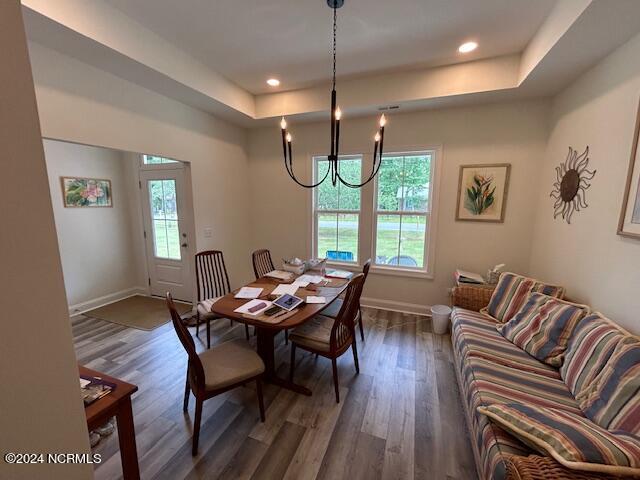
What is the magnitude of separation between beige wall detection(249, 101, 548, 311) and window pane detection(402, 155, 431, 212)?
0.20 m

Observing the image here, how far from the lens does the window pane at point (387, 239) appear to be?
12.1 feet

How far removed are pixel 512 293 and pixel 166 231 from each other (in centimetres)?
446

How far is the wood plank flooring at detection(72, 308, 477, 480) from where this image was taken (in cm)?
156

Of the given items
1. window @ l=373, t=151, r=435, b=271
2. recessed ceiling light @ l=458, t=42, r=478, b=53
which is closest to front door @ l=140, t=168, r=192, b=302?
window @ l=373, t=151, r=435, b=271

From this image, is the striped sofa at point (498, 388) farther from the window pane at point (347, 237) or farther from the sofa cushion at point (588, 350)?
the window pane at point (347, 237)

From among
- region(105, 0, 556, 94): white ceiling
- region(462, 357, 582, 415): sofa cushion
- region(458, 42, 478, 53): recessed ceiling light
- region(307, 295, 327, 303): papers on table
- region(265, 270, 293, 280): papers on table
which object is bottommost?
region(462, 357, 582, 415): sofa cushion

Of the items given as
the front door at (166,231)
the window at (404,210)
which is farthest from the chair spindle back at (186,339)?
the window at (404,210)

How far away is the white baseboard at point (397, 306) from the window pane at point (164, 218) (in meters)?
2.96

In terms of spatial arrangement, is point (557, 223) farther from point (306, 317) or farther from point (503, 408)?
point (306, 317)

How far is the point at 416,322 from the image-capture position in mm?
3416

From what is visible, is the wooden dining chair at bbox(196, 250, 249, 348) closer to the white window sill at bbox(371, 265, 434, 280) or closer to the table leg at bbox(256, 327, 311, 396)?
the table leg at bbox(256, 327, 311, 396)

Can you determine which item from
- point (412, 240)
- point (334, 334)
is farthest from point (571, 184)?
point (334, 334)

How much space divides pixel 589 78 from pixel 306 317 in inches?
119

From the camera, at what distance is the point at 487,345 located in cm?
204
